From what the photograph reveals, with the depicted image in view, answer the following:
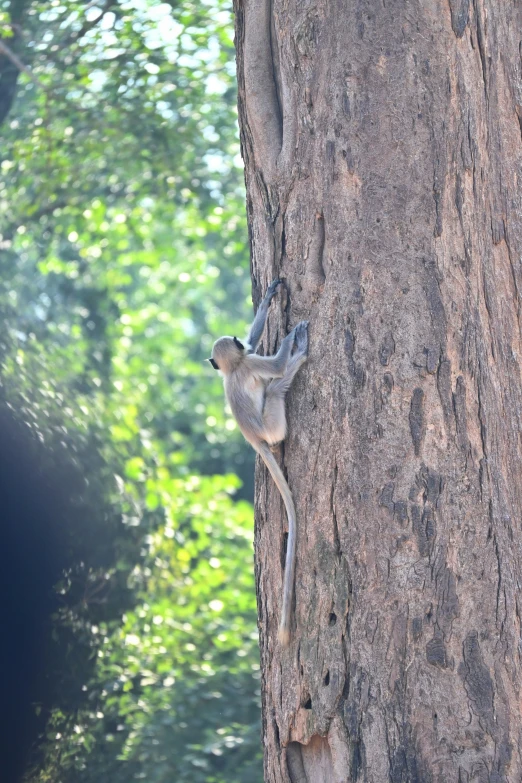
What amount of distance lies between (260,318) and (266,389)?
0.34 m

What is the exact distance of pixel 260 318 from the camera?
3863 millimetres

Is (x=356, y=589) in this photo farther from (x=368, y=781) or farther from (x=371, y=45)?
(x=371, y=45)

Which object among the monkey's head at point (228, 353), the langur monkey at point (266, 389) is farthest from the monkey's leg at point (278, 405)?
the monkey's head at point (228, 353)

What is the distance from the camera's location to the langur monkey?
328cm

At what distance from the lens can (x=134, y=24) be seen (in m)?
8.26

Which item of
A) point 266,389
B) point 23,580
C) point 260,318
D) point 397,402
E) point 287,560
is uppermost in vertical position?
point 260,318

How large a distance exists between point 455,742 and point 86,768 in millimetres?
4005

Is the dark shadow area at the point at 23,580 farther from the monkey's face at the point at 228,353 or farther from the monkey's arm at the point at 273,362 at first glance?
the monkey's arm at the point at 273,362

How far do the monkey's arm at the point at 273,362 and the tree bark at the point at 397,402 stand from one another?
10 centimetres

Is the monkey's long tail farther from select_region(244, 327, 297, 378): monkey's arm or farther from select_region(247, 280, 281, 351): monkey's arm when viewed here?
select_region(247, 280, 281, 351): monkey's arm

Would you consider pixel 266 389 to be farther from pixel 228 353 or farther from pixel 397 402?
pixel 397 402

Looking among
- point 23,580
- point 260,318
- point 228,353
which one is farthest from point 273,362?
point 23,580

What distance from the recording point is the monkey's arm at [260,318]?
137 inches

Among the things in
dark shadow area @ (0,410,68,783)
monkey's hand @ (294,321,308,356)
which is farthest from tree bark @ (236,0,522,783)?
dark shadow area @ (0,410,68,783)
